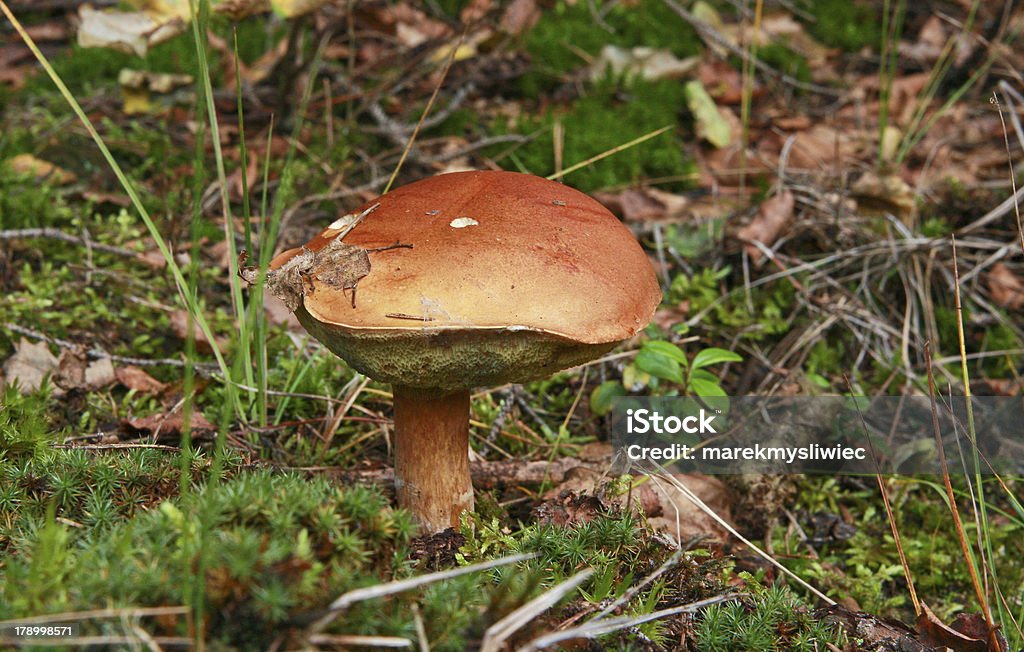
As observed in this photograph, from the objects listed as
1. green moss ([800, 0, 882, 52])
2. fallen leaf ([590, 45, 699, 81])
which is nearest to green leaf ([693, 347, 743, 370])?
fallen leaf ([590, 45, 699, 81])

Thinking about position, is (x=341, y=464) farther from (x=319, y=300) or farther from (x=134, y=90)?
(x=134, y=90)

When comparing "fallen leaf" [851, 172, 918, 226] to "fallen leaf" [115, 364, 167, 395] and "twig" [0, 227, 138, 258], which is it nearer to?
"fallen leaf" [115, 364, 167, 395]

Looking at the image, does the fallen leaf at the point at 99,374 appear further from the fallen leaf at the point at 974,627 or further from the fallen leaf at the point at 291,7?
the fallen leaf at the point at 974,627

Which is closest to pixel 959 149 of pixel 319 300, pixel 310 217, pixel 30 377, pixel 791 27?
pixel 791 27

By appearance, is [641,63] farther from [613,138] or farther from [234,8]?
[234,8]

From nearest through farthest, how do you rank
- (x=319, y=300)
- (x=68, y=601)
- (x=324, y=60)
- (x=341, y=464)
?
(x=68, y=601)
(x=319, y=300)
(x=341, y=464)
(x=324, y=60)

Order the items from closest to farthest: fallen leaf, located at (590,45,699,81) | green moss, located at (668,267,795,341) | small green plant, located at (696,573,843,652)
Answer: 1. small green plant, located at (696,573,843,652)
2. green moss, located at (668,267,795,341)
3. fallen leaf, located at (590,45,699,81)

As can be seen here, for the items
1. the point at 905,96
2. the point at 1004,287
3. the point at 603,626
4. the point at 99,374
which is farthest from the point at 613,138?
the point at 603,626
